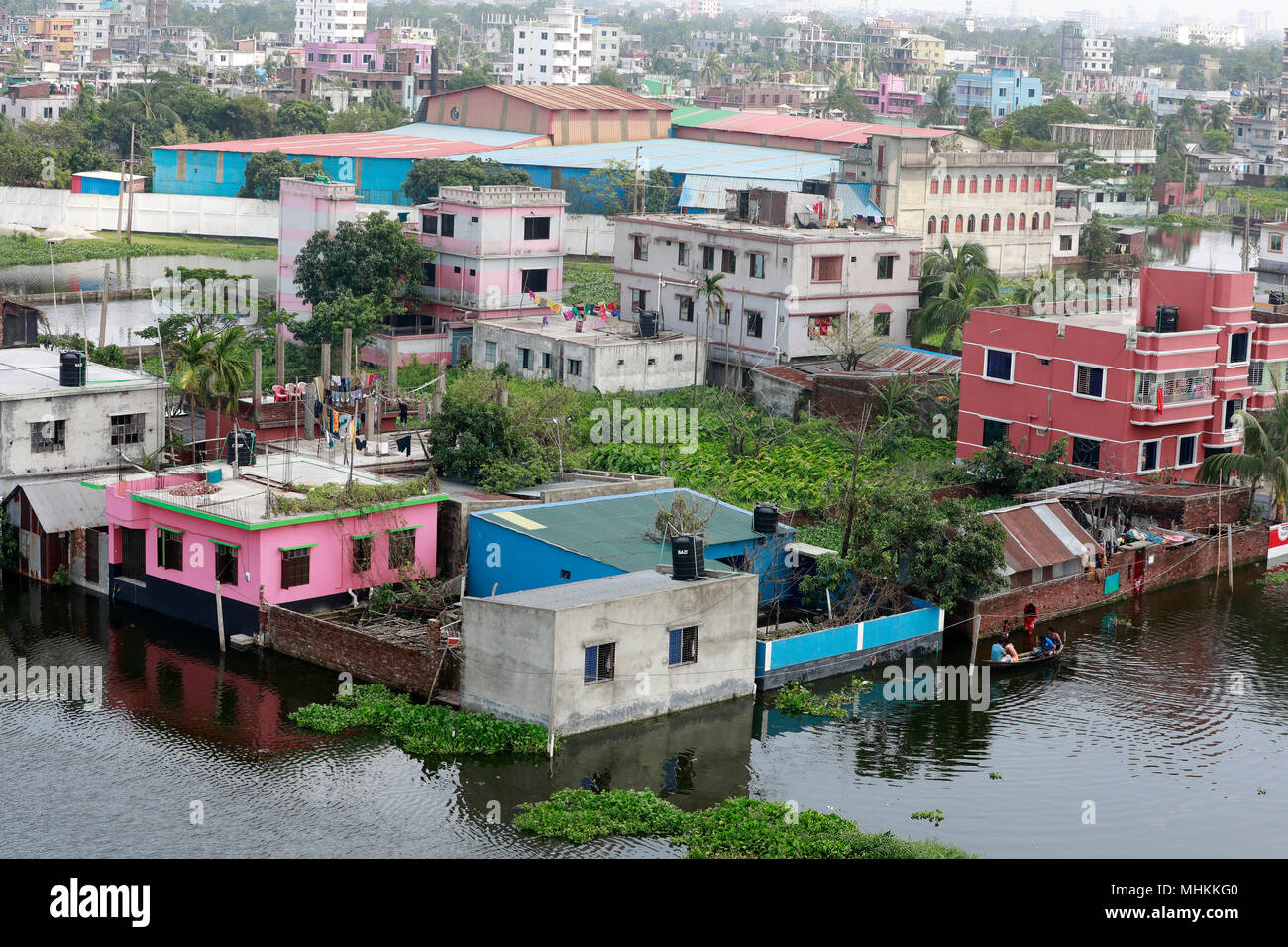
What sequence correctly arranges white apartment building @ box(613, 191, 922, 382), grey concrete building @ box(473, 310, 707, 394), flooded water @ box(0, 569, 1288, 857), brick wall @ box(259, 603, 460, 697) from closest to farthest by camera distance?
flooded water @ box(0, 569, 1288, 857), brick wall @ box(259, 603, 460, 697), grey concrete building @ box(473, 310, 707, 394), white apartment building @ box(613, 191, 922, 382)

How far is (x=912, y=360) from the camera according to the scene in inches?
1816

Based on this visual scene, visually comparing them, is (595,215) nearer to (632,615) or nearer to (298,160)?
(298,160)

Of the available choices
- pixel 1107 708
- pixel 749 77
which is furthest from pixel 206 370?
pixel 749 77

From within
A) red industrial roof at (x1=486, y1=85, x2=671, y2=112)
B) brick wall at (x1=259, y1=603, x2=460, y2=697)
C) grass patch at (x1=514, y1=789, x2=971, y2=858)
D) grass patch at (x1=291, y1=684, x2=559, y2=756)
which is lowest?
grass patch at (x1=514, y1=789, x2=971, y2=858)

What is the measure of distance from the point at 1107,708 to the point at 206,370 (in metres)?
19.9

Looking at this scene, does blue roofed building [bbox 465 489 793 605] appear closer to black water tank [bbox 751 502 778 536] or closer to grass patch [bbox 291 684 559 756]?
black water tank [bbox 751 502 778 536]

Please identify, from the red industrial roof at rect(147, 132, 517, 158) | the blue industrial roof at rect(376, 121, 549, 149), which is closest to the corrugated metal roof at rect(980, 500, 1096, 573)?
the red industrial roof at rect(147, 132, 517, 158)

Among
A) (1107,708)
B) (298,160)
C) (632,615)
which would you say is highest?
(298,160)

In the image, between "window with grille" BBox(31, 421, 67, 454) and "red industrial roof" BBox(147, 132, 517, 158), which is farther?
"red industrial roof" BBox(147, 132, 517, 158)

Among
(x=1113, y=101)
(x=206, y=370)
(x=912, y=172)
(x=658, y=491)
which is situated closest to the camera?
(x=658, y=491)

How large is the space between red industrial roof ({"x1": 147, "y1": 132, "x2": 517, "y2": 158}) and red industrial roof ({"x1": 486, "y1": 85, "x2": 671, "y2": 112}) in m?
5.89

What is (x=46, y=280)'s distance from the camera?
72375mm

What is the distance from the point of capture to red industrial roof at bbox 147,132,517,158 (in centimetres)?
8612

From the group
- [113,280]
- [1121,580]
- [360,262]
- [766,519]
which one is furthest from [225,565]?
[113,280]
